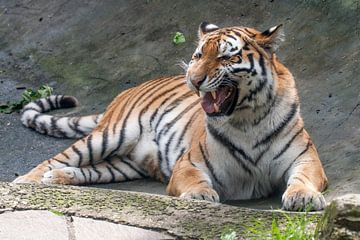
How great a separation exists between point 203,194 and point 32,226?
1.24 m

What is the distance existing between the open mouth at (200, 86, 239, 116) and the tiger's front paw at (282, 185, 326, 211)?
705 millimetres

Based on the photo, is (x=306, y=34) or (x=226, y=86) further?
(x=306, y=34)

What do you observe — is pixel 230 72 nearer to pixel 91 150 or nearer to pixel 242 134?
pixel 242 134

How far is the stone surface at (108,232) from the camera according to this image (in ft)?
14.8

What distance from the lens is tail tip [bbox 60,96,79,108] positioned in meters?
8.40

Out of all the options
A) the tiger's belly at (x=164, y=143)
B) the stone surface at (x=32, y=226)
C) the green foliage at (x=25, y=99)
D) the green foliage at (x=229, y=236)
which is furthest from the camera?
the green foliage at (x=25, y=99)

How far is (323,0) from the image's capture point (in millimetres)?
8625

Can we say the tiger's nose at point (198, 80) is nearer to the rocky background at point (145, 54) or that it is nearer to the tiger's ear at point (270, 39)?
the tiger's ear at point (270, 39)

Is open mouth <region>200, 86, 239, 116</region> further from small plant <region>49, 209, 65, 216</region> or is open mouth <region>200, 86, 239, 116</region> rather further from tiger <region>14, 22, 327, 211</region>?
small plant <region>49, 209, 65, 216</region>

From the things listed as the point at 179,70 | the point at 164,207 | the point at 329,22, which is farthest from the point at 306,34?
the point at 164,207

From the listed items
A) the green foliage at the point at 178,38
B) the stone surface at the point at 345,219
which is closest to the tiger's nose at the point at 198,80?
the stone surface at the point at 345,219

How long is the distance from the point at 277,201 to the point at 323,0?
3.18m

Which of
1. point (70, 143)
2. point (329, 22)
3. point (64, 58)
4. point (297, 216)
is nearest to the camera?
point (297, 216)

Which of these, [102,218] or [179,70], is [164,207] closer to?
[102,218]
